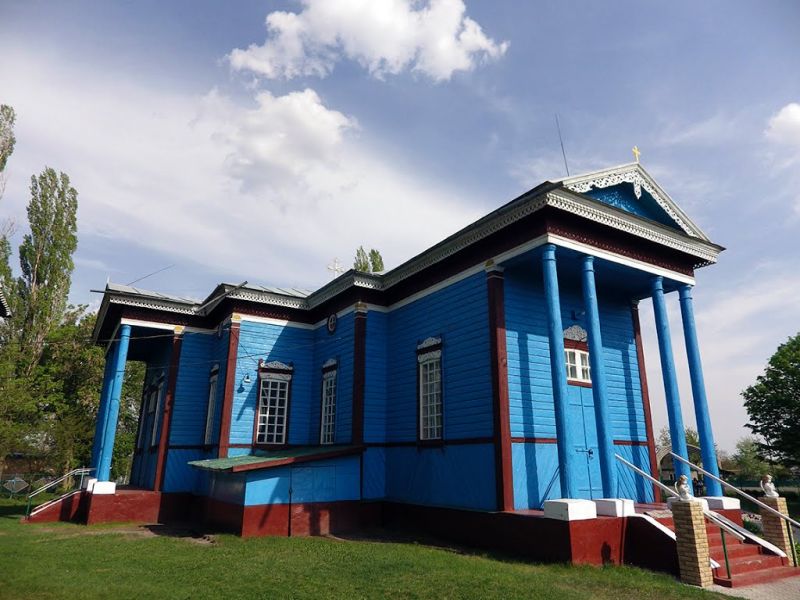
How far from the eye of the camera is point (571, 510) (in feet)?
30.5

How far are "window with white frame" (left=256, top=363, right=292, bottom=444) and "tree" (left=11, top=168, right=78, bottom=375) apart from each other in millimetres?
17938

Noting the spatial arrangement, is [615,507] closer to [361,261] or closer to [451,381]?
[451,381]

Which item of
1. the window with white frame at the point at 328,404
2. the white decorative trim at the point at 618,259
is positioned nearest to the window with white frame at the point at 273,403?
the window with white frame at the point at 328,404

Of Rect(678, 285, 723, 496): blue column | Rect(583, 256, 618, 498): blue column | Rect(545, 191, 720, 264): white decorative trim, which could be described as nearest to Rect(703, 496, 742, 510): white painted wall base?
Rect(678, 285, 723, 496): blue column

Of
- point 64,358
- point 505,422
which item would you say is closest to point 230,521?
point 505,422

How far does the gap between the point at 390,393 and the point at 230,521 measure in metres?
5.32

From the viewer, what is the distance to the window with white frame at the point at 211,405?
17888mm

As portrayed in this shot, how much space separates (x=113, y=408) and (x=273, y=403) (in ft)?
17.1

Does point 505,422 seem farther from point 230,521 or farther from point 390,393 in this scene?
point 230,521

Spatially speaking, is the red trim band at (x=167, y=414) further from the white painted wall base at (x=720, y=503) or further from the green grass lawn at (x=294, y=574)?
the white painted wall base at (x=720, y=503)

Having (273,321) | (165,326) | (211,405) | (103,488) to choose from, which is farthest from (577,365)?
(103,488)

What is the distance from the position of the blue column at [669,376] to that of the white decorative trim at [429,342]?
540cm

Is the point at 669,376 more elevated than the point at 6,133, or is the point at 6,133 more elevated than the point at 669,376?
the point at 6,133

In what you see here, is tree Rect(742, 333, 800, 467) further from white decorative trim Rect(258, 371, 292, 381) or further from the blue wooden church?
white decorative trim Rect(258, 371, 292, 381)
